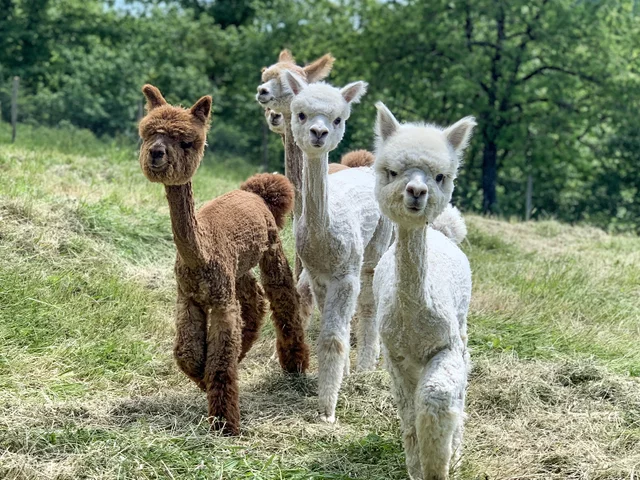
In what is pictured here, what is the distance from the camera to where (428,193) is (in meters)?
3.62

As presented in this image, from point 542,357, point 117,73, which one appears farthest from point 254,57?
point 542,357

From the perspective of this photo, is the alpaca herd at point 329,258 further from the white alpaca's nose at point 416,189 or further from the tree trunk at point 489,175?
the tree trunk at point 489,175

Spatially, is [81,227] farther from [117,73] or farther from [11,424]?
[117,73]

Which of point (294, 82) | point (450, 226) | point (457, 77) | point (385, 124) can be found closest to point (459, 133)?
point (385, 124)

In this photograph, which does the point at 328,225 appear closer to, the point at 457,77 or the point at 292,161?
the point at 292,161

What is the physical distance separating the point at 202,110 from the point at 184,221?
68cm

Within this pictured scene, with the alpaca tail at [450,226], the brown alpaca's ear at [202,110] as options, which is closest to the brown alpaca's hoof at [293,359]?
the alpaca tail at [450,226]

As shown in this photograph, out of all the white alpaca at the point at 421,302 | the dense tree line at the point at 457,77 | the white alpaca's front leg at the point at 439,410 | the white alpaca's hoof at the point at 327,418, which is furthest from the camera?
the dense tree line at the point at 457,77

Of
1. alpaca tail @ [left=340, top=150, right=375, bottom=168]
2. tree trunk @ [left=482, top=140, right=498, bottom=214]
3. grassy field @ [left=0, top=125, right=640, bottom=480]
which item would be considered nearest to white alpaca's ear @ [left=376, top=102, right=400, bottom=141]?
grassy field @ [left=0, top=125, right=640, bottom=480]

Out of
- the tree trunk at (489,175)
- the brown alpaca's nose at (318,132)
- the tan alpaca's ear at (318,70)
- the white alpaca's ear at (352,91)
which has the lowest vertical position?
the tree trunk at (489,175)

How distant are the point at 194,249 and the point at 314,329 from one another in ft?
8.51

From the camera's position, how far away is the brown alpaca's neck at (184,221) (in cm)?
461

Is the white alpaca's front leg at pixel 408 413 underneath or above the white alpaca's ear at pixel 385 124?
underneath

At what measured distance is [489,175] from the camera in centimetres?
2044
